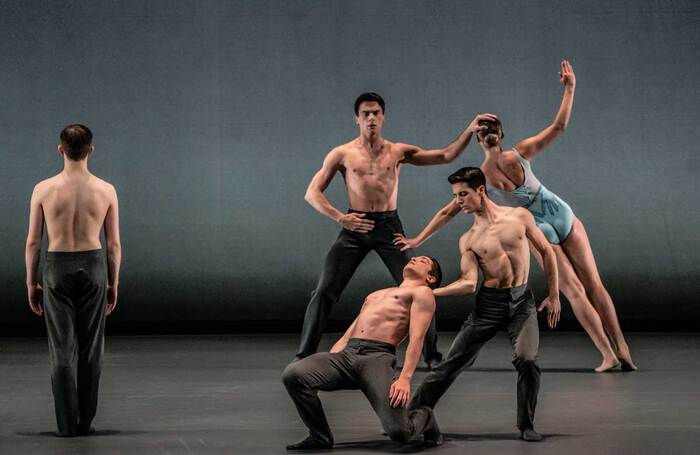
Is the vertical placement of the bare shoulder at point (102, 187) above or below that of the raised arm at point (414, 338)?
above

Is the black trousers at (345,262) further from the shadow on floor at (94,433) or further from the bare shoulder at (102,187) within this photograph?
the bare shoulder at (102,187)

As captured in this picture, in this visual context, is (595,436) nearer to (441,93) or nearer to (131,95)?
(441,93)

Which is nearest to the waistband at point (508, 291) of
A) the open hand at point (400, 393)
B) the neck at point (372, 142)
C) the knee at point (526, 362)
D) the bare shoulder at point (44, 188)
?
the knee at point (526, 362)

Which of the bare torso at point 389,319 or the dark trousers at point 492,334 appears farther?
the dark trousers at point 492,334

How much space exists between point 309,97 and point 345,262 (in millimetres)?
2891

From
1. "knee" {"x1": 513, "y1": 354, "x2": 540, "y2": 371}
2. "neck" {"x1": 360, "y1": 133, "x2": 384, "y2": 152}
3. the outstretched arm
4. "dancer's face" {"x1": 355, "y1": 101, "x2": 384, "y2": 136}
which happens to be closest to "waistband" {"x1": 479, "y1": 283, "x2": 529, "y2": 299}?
"knee" {"x1": 513, "y1": 354, "x2": 540, "y2": 371}

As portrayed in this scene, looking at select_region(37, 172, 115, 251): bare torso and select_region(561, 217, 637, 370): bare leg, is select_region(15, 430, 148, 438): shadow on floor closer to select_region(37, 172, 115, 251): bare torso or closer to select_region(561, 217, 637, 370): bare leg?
select_region(37, 172, 115, 251): bare torso

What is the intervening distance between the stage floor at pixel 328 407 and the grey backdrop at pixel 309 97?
5.07ft

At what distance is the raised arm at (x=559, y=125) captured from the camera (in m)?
6.27

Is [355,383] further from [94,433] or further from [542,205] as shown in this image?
[542,205]

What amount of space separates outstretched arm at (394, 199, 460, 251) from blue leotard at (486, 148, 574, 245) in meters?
0.60

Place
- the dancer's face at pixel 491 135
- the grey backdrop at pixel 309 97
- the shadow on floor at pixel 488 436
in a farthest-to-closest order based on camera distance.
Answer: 1. the grey backdrop at pixel 309 97
2. the dancer's face at pixel 491 135
3. the shadow on floor at pixel 488 436

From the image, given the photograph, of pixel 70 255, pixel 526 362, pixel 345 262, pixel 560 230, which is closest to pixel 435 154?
pixel 345 262

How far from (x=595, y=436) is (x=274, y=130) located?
5.25m
